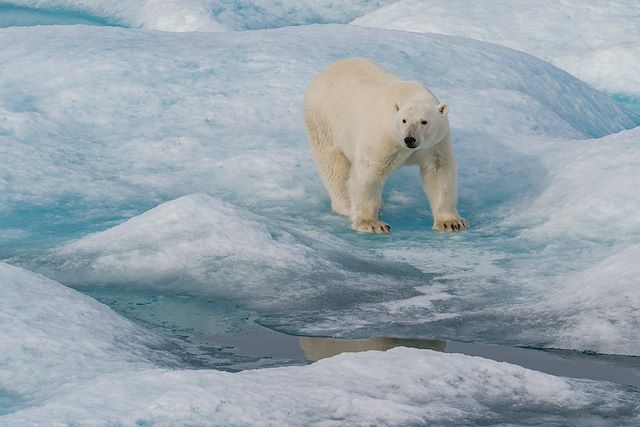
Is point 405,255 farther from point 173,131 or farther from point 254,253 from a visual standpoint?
point 173,131

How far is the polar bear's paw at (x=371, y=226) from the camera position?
18.4ft

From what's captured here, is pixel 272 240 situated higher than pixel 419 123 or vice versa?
pixel 419 123

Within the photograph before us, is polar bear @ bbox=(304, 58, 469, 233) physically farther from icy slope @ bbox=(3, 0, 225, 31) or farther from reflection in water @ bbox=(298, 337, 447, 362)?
icy slope @ bbox=(3, 0, 225, 31)

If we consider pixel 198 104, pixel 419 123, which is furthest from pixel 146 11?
pixel 419 123

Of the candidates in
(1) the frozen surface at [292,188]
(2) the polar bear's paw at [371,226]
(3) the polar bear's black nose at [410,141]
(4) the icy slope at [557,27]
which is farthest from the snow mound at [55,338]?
(4) the icy slope at [557,27]

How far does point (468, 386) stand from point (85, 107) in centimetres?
483

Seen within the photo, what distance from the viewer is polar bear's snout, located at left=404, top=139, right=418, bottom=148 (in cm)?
523

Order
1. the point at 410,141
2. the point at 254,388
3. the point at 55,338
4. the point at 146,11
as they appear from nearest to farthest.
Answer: the point at 254,388 → the point at 55,338 → the point at 410,141 → the point at 146,11

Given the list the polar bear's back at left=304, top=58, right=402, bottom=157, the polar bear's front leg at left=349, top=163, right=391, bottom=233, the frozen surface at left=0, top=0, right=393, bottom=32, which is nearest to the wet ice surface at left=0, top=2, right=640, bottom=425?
the polar bear's front leg at left=349, top=163, right=391, bottom=233

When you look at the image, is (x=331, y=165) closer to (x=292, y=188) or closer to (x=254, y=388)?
(x=292, y=188)

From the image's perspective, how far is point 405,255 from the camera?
5188 mm

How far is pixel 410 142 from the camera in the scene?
5.23 m

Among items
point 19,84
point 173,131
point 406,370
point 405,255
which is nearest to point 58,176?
point 173,131

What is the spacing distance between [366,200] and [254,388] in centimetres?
284
